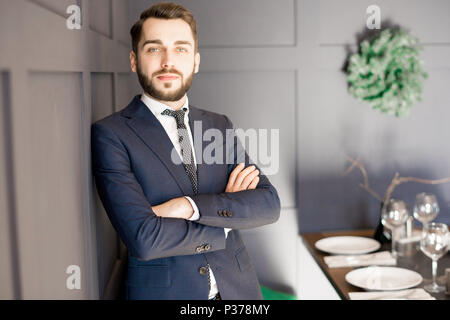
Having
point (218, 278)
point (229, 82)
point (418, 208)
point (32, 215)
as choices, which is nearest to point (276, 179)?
point (229, 82)

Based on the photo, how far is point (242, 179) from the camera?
1.56 metres

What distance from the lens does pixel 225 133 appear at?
168 centimetres

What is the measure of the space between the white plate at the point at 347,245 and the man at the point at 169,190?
64cm

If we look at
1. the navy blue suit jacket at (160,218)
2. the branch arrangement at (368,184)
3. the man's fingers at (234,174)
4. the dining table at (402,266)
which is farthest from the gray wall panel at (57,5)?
the branch arrangement at (368,184)

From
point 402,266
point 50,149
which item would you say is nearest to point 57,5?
point 50,149

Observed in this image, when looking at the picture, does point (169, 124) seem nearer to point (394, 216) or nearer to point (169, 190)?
point (169, 190)

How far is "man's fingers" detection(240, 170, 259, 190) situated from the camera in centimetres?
156

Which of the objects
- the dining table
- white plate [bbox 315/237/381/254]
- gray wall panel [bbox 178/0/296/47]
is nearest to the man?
the dining table

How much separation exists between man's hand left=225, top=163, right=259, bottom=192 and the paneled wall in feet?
1.36

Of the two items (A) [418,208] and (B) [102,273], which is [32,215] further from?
(A) [418,208]

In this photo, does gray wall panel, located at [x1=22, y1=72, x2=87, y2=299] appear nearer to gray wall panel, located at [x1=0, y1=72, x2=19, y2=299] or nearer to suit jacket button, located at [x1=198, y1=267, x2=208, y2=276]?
gray wall panel, located at [x1=0, y1=72, x2=19, y2=299]

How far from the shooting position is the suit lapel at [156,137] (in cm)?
142

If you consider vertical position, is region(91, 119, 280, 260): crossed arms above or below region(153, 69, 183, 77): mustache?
below

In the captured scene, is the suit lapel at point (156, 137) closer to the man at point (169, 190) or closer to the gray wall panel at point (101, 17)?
the man at point (169, 190)
